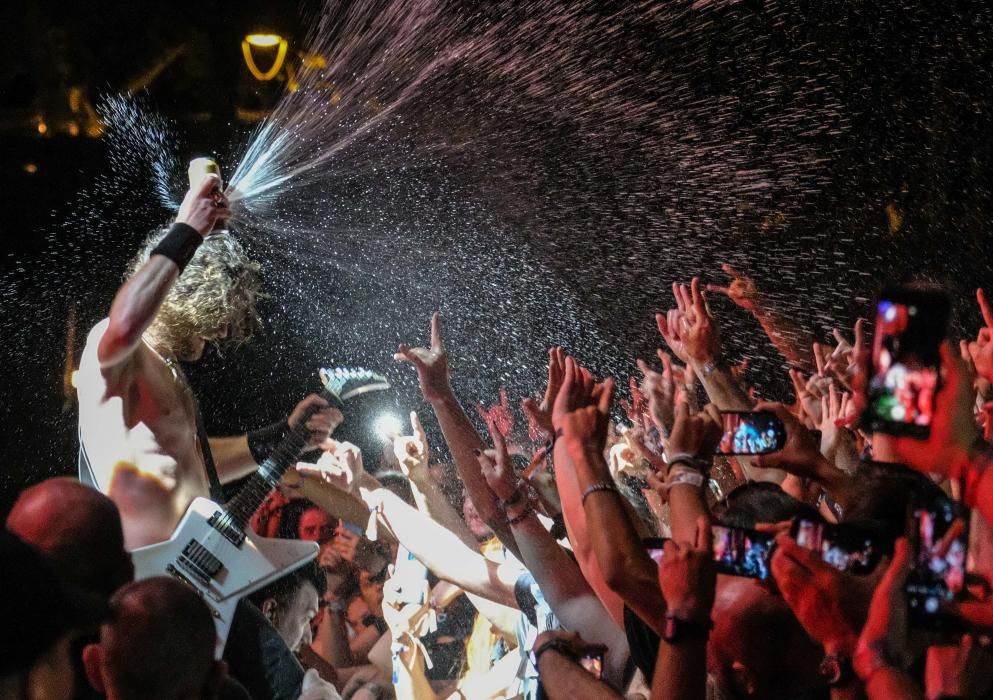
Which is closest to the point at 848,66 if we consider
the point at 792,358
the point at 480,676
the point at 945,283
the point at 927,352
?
the point at 945,283

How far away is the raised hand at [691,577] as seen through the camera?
1841 millimetres

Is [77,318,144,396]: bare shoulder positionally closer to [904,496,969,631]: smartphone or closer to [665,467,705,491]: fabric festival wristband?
[665,467,705,491]: fabric festival wristband

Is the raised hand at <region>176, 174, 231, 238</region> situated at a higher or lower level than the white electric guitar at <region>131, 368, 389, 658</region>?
higher

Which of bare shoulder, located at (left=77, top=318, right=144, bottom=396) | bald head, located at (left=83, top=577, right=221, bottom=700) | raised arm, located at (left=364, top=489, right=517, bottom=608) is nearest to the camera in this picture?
bald head, located at (left=83, top=577, right=221, bottom=700)

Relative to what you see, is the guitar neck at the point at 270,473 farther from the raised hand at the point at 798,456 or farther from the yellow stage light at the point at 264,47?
the yellow stage light at the point at 264,47

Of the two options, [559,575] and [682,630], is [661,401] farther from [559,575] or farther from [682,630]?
[682,630]

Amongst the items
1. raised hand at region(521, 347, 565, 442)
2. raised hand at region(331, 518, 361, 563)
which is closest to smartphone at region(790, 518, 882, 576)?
raised hand at region(521, 347, 565, 442)

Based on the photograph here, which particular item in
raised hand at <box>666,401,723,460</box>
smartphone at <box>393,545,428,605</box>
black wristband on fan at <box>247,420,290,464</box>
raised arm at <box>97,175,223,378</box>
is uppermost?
raised arm at <box>97,175,223,378</box>

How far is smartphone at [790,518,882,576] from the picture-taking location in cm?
191

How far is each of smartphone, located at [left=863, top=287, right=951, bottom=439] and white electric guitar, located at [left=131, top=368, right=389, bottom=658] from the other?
6.54 ft

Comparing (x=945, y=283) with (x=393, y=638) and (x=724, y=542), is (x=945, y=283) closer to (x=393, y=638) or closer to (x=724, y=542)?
(x=393, y=638)

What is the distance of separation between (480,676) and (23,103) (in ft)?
14.2

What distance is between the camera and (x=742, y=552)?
197 cm

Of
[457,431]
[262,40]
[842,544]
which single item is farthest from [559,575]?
[262,40]
